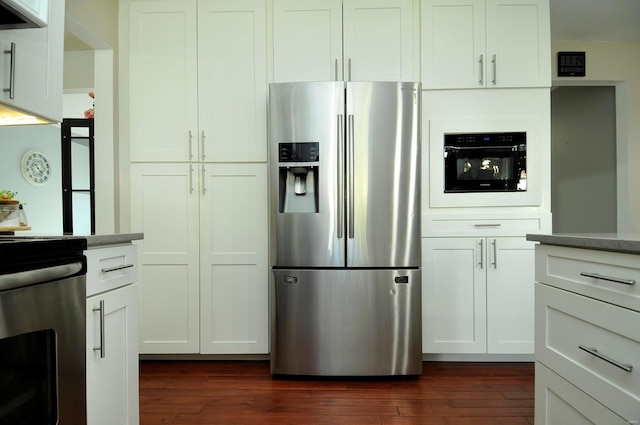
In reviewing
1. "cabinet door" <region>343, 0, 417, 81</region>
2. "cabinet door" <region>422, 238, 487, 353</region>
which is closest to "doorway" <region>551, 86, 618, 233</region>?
"cabinet door" <region>422, 238, 487, 353</region>

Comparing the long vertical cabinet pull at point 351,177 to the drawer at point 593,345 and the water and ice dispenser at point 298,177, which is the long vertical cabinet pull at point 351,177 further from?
the drawer at point 593,345

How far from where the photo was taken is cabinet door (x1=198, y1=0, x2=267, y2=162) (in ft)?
7.21

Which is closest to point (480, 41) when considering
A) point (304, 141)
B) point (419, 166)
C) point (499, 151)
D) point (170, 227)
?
point (499, 151)

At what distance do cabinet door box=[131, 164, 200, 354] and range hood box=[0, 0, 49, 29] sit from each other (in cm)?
121

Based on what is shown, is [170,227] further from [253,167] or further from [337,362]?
[337,362]

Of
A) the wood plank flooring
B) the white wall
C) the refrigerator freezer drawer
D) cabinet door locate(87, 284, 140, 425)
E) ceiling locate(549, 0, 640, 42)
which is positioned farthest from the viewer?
the white wall

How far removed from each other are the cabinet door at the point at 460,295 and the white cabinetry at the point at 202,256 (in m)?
1.15

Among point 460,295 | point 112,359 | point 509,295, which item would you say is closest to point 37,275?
point 112,359

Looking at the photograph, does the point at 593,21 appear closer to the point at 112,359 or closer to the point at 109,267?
the point at 109,267

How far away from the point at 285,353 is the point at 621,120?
3.69 m

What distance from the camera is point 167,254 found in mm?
2215

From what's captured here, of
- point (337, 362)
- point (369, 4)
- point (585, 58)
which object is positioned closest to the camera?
point (337, 362)

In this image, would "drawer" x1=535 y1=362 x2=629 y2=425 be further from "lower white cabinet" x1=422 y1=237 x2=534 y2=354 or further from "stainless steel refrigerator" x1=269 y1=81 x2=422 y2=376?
"lower white cabinet" x1=422 y1=237 x2=534 y2=354

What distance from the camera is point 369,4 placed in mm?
2166
